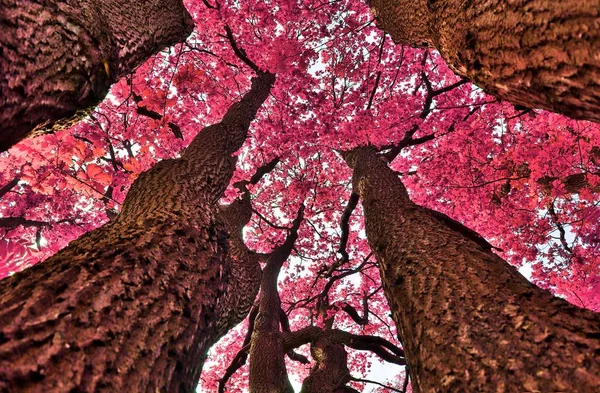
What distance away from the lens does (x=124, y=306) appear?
1.66 metres

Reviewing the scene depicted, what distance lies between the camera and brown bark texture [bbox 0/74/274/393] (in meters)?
1.25

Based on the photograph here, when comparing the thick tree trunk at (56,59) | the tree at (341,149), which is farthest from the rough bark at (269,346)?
the thick tree trunk at (56,59)

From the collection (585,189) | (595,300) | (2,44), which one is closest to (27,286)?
(2,44)

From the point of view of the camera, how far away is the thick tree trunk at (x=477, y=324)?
1504 mm

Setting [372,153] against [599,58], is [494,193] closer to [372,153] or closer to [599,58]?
[372,153]

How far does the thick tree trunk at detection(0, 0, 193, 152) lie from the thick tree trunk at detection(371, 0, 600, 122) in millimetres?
2347

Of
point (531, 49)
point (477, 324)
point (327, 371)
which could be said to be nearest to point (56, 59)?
point (531, 49)

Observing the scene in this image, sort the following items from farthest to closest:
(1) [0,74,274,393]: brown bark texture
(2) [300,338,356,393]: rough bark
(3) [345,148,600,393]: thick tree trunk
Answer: (2) [300,338,356,393]: rough bark → (3) [345,148,600,393]: thick tree trunk → (1) [0,74,274,393]: brown bark texture

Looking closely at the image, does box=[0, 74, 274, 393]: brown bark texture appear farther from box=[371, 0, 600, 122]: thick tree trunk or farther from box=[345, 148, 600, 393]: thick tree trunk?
box=[371, 0, 600, 122]: thick tree trunk

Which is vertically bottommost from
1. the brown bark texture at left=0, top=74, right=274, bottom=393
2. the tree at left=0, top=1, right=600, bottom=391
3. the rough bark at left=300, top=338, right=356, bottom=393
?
the brown bark texture at left=0, top=74, right=274, bottom=393

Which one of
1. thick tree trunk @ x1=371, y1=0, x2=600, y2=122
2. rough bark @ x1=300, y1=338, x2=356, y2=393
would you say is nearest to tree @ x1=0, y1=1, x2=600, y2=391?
rough bark @ x1=300, y1=338, x2=356, y2=393

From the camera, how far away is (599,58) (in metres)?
1.29

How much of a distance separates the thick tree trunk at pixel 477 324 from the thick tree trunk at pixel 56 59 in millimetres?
2528

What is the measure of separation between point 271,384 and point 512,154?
7.40m
